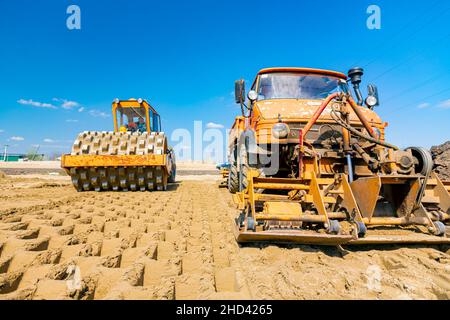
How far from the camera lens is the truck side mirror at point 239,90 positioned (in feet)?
15.7

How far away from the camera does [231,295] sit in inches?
65.9

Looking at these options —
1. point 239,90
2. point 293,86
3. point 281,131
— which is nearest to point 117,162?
point 239,90

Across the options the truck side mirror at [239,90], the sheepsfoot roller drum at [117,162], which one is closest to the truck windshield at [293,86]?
the truck side mirror at [239,90]

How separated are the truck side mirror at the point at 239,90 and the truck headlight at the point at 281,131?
130 cm

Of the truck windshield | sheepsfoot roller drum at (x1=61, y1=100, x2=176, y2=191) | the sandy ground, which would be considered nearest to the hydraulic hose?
the truck windshield

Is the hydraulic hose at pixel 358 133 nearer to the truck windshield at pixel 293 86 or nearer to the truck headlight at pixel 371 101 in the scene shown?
the truck windshield at pixel 293 86

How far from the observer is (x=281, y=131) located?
12.6 ft

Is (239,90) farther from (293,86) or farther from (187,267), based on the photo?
(187,267)

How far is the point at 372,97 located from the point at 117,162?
234 inches

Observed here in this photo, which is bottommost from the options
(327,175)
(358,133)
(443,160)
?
(327,175)

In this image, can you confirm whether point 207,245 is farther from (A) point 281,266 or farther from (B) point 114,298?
(B) point 114,298

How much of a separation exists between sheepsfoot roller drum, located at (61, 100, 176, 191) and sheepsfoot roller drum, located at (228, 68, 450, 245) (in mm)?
2965

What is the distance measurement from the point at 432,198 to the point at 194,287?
10.8 feet
